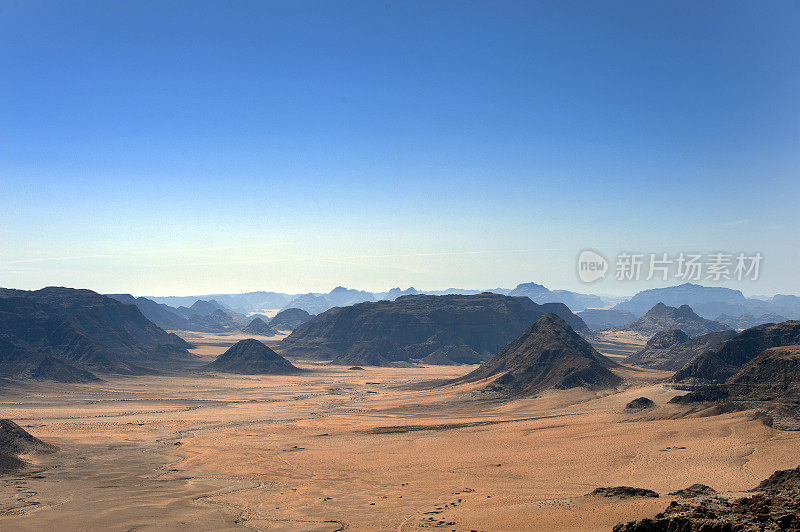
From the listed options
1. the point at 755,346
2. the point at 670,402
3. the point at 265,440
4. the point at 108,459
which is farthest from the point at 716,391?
the point at 108,459

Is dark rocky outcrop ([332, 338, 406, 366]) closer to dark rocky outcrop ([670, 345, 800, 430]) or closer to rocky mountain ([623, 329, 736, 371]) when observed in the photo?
Answer: rocky mountain ([623, 329, 736, 371])

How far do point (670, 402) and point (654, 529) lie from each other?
51.2m

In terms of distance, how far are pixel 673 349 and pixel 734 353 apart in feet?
→ 229

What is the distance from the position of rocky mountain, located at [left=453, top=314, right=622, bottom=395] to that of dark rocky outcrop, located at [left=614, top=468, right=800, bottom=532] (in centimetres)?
6912

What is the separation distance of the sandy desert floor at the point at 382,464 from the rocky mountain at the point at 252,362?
63.7m

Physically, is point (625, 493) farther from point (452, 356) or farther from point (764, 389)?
point (452, 356)

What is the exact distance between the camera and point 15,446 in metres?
47.4

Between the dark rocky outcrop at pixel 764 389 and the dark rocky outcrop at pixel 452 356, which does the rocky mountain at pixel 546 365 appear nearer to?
the dark rocky outcrop at pixel 764 389

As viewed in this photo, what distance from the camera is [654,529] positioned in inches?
785

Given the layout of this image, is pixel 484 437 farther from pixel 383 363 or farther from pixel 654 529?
pixel 383 363

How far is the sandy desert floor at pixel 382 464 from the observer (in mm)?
30828

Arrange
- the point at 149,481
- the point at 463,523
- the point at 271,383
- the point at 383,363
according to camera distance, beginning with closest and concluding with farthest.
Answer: the point at 463,523
the point at 149,481
the point at 271,383
the point at 383,363

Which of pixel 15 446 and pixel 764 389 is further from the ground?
pixel 764 389

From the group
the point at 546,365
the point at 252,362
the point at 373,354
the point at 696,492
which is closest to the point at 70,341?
the point at 252,362
